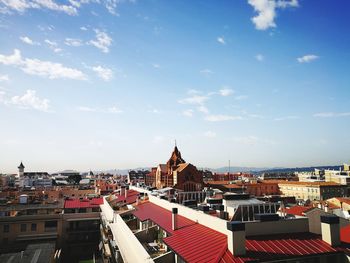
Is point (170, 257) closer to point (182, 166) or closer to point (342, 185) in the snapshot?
point (182, 166)

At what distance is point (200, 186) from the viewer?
315 feet

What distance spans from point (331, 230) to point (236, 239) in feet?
19.3

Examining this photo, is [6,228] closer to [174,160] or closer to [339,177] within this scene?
[174,160]

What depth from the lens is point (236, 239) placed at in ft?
52.7

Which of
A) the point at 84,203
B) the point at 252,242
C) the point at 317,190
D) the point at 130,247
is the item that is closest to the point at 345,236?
the point at 252,242

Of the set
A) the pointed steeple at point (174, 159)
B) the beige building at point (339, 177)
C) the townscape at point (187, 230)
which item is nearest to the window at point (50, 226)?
the townscape at point (187, 230)

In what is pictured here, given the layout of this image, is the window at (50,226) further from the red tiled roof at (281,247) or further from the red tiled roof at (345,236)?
the red tiled roof at (345,236)

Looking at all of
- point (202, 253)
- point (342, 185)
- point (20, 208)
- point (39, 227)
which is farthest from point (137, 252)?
point (342, 185)

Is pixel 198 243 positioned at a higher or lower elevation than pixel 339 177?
higher

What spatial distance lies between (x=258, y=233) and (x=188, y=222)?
25.0 ft

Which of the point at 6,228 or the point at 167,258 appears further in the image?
the point at 6,228

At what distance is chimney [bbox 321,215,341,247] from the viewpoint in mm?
17453

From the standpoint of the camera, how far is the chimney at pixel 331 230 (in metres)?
17.5

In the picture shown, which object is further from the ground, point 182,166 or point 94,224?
point 182,166
